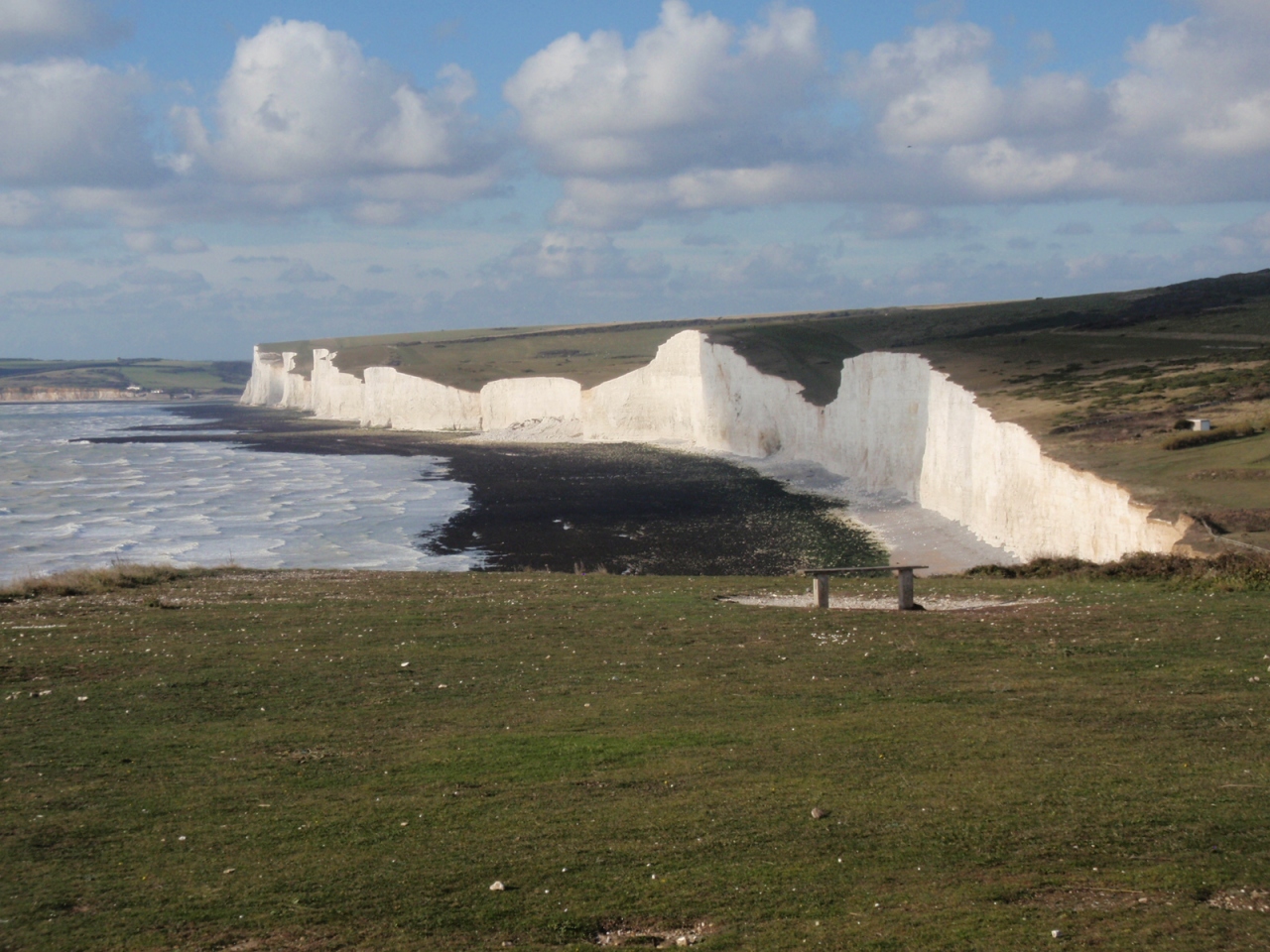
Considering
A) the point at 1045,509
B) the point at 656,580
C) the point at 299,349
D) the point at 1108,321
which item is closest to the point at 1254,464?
the point at 1045,509

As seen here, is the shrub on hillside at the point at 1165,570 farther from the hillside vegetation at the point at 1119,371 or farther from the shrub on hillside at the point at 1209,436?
the shrub on hillside at the point at 1209,436

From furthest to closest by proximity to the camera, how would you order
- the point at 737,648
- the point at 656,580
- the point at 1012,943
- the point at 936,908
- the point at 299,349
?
1. the point at 299,349
2. the point at 656,580
3. the point at 737,648
4. the point at 936,908
5. the point at 1012,943

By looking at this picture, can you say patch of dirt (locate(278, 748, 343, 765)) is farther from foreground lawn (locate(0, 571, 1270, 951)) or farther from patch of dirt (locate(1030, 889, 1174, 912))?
patch of dirt (locate(1030, 889, 1174, 912))

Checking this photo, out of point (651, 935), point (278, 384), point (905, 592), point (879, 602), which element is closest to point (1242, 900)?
point (651, 935)

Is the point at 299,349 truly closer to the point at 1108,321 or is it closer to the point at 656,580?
the point at 1108,321

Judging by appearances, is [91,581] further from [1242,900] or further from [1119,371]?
[1119,371]

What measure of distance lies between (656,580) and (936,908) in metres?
15.4

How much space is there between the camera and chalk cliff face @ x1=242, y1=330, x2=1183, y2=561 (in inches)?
1133

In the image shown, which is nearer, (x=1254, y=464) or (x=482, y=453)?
(x=1254, y=464)

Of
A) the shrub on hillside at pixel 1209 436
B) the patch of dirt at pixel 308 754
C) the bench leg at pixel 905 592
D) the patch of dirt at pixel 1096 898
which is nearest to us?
the patch of dirt at pixel 1096 898

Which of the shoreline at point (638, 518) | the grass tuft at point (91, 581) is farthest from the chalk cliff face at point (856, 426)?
the grass tuft at point (91, 581)

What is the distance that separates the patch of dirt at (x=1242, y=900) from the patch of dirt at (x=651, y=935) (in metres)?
2.87

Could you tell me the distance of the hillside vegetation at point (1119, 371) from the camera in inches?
1013

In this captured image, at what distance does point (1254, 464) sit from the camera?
25.9 metres
